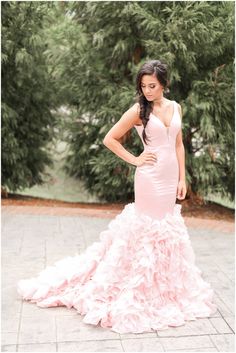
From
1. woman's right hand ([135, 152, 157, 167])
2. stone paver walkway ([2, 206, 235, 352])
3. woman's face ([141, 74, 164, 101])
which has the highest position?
woman's face ([141, 74, 164, 101])

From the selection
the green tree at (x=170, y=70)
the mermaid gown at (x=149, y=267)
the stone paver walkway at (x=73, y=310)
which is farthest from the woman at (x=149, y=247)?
the green tree at (x=170, y=70)

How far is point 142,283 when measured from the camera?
3768 mm

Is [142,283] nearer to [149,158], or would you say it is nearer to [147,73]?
[149,158]

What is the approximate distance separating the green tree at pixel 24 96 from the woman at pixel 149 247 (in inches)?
225

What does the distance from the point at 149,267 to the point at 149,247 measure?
165mm

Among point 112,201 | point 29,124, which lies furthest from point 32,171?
point 112,201

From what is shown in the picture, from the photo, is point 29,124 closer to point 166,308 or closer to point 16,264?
point 16,264

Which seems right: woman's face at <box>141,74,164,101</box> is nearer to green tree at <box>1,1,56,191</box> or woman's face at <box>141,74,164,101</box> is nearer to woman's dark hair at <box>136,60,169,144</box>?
woman's dark hair at <box>136,60,169,144</box>

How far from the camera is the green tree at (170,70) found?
7875 millimetres

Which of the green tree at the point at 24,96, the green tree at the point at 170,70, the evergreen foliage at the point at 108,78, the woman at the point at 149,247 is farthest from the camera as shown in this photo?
the green tree at the point at 24,96

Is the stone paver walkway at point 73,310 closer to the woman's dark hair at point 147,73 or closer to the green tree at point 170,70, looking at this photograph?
the woman's dark hair at point 147,73

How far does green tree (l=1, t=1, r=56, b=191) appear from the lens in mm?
8938

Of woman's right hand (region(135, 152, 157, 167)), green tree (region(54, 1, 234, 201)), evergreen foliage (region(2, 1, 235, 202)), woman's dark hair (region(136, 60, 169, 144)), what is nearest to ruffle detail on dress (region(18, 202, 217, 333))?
woman's right hand (region(135, 152, 157, 167))

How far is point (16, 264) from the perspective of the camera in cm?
516
